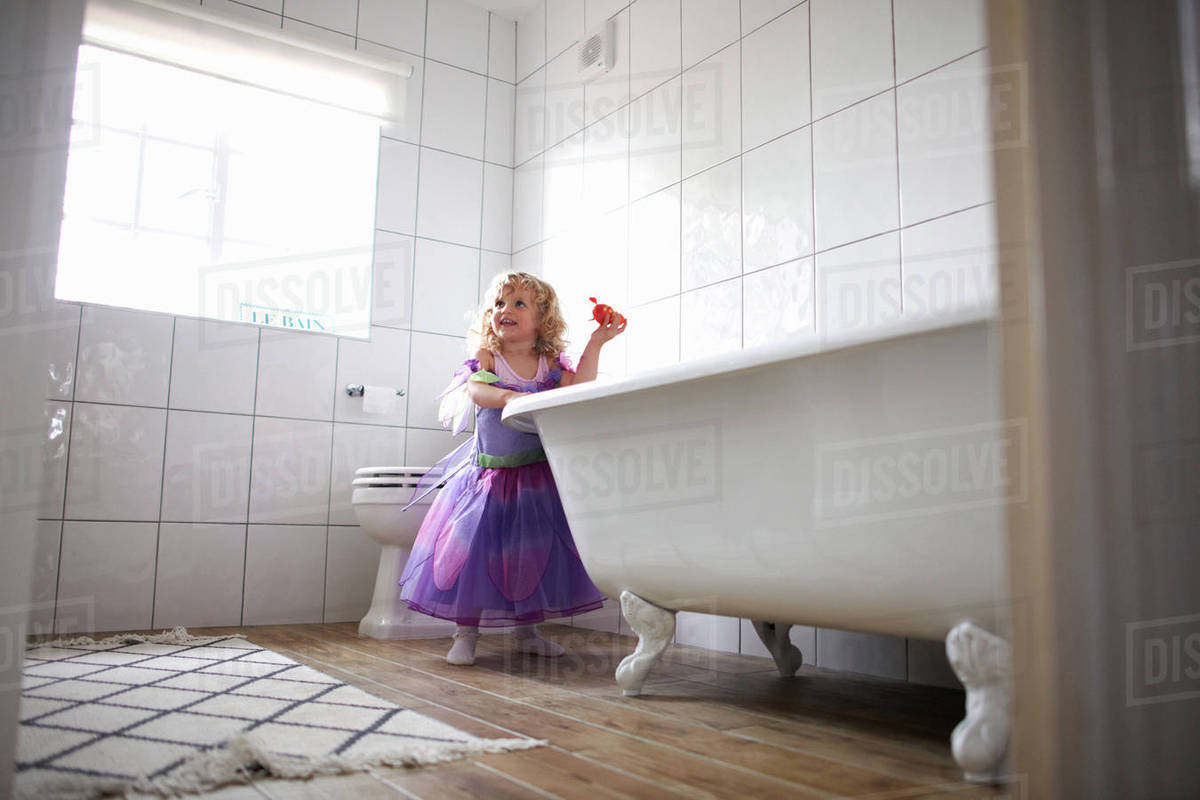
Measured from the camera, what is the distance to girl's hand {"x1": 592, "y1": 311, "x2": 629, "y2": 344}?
2.29m

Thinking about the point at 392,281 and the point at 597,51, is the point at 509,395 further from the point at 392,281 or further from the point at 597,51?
the point at 597,51

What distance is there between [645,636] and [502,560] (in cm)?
56

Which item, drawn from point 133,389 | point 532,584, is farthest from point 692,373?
point 133,389

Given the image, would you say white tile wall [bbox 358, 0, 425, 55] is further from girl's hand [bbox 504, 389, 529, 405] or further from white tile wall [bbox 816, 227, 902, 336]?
white tile wall [bbox 816, 227, 902, 336]

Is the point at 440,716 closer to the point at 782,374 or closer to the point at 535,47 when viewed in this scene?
the point at 782,374

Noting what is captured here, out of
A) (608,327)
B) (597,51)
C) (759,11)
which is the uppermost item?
(597,51)

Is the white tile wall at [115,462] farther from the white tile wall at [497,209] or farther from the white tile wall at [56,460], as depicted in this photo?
the white tile wall at [497,209]

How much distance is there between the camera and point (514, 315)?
2.44 meters

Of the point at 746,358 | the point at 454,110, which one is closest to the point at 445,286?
the point at 454,110

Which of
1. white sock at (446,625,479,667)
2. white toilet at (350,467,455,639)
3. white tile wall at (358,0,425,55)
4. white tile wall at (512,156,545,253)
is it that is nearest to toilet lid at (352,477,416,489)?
white toilet at (350,467,455,639)

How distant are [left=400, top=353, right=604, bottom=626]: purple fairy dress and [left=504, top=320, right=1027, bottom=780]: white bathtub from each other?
0.38 metres

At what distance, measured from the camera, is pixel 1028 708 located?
0.72 m

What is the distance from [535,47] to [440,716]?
2878 mm

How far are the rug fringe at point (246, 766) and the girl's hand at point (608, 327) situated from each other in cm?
125
